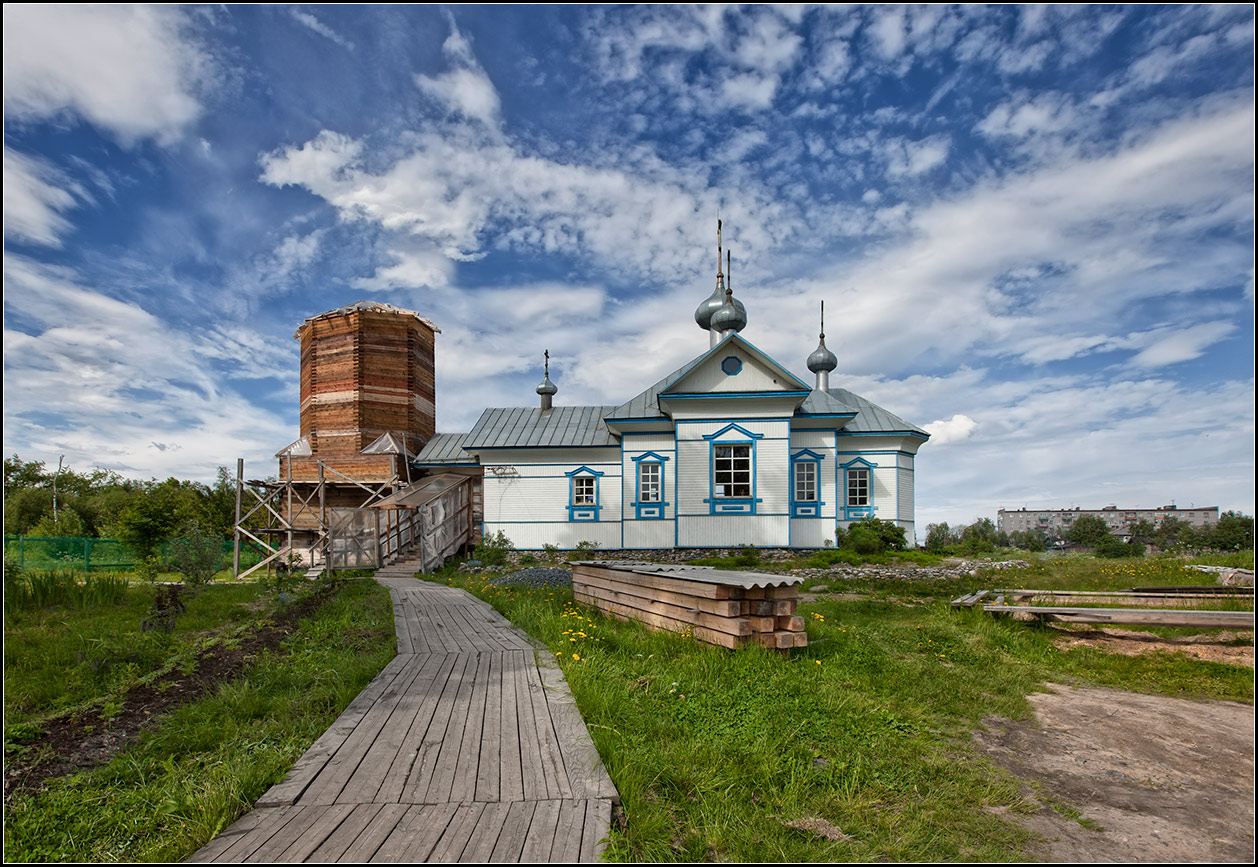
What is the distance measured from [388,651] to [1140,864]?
5.83 m

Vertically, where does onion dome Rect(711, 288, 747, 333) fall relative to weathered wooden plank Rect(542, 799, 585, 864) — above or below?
above

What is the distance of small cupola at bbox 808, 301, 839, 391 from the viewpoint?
2336cm

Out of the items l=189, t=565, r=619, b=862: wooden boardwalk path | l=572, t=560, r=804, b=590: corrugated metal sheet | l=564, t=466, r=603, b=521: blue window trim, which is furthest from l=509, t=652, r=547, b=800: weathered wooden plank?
l=564, t=466, r=603, b=521: blue window trim

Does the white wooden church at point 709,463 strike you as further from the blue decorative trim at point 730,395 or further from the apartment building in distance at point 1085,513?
the apartment building in distance at point 1085,513

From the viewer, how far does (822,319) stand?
23.9m

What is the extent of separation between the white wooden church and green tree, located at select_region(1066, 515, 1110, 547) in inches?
1106

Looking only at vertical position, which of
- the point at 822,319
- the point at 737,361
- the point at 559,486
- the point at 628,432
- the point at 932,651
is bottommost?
the point at 932,651

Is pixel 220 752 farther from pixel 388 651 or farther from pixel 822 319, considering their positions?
pixel 822 319

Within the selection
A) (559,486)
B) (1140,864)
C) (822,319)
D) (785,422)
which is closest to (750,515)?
(785,422)

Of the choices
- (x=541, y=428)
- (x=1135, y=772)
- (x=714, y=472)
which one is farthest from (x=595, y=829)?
(x=541, y=428)

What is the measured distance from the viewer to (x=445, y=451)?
24188 millimetres

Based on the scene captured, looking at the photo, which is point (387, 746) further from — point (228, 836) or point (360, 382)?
point (360, 382)

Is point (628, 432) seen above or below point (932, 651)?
above

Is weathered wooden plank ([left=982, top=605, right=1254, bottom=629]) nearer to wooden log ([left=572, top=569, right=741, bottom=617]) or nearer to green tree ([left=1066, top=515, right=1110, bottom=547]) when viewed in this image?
wooden log ([left=572, top=569, right=741, bottom=617])
